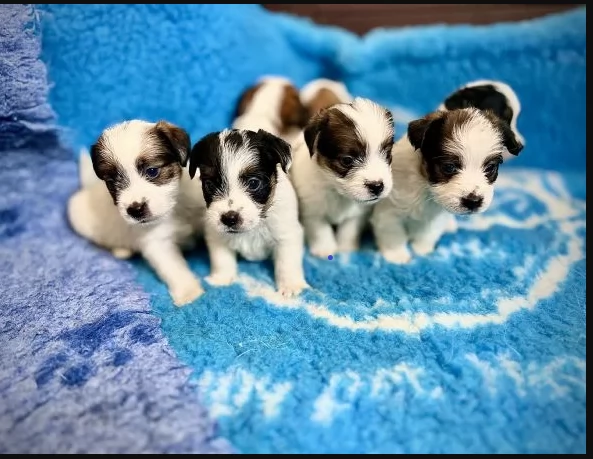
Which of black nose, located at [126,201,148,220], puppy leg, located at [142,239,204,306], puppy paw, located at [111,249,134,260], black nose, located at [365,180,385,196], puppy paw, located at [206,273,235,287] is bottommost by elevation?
puppy paw, located at [111,249,134,260]

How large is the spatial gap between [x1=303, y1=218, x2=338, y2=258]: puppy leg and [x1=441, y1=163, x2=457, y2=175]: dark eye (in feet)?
2.70

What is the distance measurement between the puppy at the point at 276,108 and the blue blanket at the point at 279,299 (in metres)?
0.19

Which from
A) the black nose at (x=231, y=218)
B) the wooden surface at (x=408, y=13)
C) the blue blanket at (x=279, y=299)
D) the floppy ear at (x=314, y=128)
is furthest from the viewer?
the wooden surface at (x=408, y=13)

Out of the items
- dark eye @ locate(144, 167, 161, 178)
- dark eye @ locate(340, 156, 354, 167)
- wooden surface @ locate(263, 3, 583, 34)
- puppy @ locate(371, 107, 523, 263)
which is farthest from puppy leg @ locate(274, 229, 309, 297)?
wooden surface @ locate(263, 3, 583, 34)

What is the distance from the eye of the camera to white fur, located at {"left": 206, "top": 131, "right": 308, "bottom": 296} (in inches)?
101

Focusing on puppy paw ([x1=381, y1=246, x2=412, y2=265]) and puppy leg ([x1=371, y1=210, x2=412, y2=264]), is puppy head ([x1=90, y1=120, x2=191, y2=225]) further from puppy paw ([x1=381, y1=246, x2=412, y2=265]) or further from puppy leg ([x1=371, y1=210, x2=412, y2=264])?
puppy paw ([x1=381, y1=246, x2=412, y2=265])

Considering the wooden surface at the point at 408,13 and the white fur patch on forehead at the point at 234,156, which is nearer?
the white fur patch on forehead at the point at 234,156

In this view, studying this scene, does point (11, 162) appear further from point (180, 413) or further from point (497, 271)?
point (497, 271)

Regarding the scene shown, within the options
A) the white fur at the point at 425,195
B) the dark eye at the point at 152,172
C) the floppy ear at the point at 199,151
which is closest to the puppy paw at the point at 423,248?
the white fur at the point at 425,195

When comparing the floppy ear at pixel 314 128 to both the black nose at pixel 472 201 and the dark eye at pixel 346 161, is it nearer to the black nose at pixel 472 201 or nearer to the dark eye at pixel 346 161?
the dark eye at pixel 346 161

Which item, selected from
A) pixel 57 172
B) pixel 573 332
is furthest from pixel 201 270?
pixel 573 332

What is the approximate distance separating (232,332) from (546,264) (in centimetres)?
186

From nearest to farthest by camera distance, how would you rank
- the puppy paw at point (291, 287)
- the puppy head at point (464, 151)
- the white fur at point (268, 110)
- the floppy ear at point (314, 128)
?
the puppy head at point (464, 151)
the floppy ear at point (314, 128)
the puppy paw at point (291, 287)
the white fur at point (268, 110)

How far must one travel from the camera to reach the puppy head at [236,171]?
2502 mm
